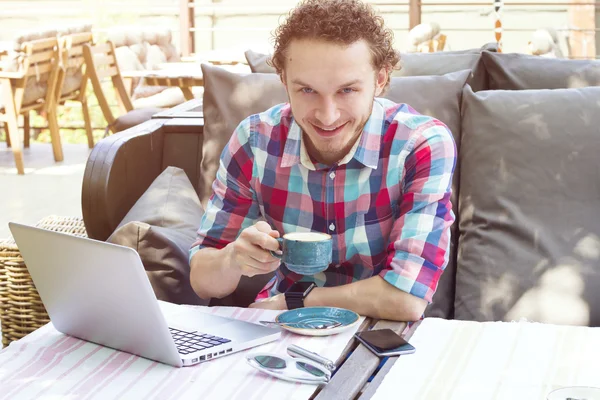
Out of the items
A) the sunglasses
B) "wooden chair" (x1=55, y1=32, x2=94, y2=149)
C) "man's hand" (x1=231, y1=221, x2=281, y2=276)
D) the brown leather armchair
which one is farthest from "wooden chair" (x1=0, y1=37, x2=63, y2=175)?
the sunglasses

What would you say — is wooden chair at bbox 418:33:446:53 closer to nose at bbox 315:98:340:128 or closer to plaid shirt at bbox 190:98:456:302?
plaid shirt at bbox 190:98:456:302

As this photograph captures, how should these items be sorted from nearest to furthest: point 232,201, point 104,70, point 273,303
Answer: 1. point 273,303
2. point 232,201
3. point 104,70

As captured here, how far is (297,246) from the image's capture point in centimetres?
144

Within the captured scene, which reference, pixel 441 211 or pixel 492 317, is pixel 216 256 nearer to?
pixel 441 211

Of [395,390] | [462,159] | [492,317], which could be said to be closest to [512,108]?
[462,159]

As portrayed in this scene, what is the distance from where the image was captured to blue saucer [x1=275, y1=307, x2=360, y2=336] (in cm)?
146

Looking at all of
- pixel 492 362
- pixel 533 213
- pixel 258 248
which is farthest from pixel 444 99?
pixel 492 362

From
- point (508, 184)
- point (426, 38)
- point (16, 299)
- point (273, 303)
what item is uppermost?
point (426, 38)

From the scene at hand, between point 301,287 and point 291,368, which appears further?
point 301,287

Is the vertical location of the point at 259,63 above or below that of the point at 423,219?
above

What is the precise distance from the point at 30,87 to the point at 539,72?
4.71 meters

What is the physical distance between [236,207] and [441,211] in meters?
0.44

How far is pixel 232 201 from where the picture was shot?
188 cm

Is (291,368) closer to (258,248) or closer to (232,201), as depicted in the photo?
(258,248)
